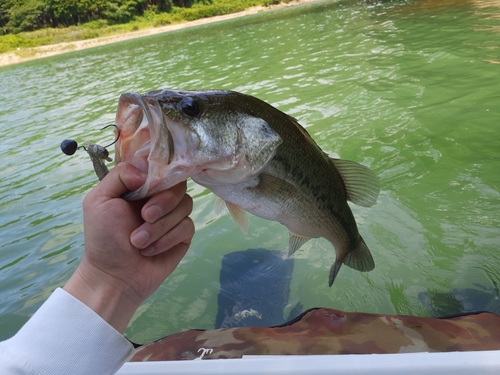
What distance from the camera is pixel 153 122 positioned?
141 cm

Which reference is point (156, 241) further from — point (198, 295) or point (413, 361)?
point (198, 295)

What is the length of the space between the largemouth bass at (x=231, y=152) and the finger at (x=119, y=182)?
0.04 meters

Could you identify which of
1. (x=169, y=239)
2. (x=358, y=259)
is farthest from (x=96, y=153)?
(x=358, y=259)

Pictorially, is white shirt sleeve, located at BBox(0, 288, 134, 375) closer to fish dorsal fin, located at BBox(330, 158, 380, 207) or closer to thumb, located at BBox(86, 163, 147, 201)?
thumb, located at BBox(86, 163, 147, 201)

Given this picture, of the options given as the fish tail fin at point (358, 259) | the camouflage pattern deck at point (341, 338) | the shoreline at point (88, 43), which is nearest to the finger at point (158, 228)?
the camouflage pattern deck at point (341, 338)

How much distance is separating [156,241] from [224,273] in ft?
7.81

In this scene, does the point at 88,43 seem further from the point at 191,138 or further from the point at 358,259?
the point at 191,138

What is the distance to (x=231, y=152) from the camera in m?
1.58

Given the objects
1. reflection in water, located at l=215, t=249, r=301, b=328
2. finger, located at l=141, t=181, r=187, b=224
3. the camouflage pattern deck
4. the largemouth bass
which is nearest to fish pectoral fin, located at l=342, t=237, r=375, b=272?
the camouflage pattern deck

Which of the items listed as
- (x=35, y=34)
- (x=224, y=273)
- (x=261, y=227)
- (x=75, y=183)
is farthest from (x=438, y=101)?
(x=35, y=34)

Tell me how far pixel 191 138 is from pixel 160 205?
29cm

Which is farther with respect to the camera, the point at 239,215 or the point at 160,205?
the point at 239,215

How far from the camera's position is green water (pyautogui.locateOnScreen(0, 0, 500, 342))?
355 centimetres

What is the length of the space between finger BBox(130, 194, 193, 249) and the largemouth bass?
5.1 inches
